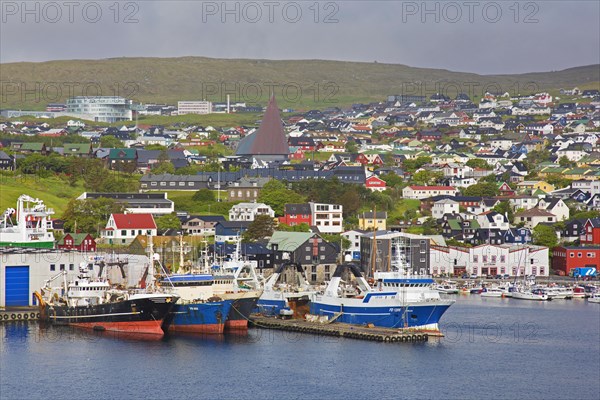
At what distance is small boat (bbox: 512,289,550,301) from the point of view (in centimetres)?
4912

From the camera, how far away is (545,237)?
2331 inches

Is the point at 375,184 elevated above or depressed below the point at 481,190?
above

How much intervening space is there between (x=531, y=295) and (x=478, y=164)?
3837 centimetres

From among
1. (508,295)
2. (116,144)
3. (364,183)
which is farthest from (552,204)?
(116,144)

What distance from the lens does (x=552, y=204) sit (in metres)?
67.1

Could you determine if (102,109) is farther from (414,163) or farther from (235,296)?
(235,296)

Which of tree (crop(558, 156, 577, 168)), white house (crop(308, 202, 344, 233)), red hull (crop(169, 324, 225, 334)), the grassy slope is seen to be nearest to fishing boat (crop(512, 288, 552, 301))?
white house (crop(308, 202, 344, 233))

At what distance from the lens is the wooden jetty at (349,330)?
3659 centimetres

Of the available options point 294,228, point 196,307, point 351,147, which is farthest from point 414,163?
point 196,307

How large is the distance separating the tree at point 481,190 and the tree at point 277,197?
10.5 metres

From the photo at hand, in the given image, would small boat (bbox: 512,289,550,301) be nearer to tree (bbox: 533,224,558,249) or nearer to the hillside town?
the hillside town

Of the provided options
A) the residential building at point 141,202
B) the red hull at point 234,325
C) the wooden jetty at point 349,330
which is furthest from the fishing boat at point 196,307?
the residential building at point 141,202

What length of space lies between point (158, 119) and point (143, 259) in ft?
264

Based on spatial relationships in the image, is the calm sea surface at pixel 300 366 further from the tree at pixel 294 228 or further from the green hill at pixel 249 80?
the green hill at pixel 249 80
